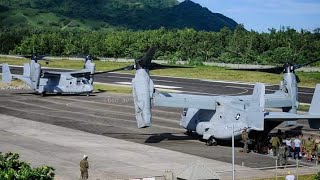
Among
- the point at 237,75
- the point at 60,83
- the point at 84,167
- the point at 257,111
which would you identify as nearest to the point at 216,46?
the point at 237,75

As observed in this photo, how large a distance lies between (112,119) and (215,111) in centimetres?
1713

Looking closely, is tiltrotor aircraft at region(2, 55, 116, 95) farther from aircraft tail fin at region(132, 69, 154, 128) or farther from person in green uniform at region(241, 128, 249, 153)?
person in green uniform at region(241, 128, 249, 153)

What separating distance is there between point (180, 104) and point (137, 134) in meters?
6.89

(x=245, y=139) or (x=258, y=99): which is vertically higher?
(x=258, y=99)

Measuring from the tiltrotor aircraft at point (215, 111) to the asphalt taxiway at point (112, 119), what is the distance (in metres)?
1.54

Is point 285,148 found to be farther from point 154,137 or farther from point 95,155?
point 154,137

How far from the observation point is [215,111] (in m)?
44.9

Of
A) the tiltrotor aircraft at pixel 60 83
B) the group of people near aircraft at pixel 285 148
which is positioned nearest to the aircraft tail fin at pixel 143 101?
the group of people near aircraft at pixel 285 148

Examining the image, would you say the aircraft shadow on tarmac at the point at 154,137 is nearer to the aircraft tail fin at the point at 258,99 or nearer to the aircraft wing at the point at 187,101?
the aircraft wing at the point at 187,101

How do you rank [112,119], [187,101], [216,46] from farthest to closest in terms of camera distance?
1. [216,46]
2. [112,119]
3. [187,101]

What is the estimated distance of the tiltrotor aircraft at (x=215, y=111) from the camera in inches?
1602

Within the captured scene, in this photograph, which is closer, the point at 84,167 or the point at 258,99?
the point at 84,167

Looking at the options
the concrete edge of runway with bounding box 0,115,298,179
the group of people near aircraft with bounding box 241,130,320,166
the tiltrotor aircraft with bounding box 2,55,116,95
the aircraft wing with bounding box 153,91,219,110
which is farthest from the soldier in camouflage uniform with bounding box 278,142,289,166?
the tiltrotor aircraft with bounding box 2,55,116,95

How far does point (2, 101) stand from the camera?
73.9 m
